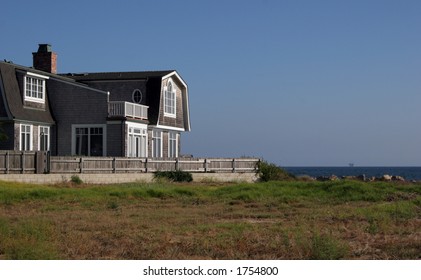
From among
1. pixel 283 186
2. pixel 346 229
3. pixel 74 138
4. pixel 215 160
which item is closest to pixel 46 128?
pixel 74 138

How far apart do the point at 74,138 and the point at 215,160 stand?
8728 mm

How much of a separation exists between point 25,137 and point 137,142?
754cm

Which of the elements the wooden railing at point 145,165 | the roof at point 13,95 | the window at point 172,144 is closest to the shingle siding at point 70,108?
the roof at point 13,95

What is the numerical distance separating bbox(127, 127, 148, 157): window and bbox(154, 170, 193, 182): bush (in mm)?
3951

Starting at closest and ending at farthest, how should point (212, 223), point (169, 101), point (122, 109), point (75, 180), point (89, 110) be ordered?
point (212, 223)
point (75, 180)
point (122, 109)
point (89, 110)
point (169, 101)

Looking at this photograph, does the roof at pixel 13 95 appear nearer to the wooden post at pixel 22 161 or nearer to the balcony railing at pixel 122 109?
the balcony railing at pixel 122 109

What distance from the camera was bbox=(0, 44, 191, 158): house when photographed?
40.8m

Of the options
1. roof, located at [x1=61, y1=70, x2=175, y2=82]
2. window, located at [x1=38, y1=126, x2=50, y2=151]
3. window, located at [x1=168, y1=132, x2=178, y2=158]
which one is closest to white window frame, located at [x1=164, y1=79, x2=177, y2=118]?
roof, located at [x1=61, y1=70, x2=175, y2=82]

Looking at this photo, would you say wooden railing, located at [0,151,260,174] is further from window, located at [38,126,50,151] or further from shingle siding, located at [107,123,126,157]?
window, located at [38,126,50,151]

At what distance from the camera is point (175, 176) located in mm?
41188

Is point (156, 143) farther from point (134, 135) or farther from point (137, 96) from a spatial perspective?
point (134, 135)

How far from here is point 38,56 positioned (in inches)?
1943

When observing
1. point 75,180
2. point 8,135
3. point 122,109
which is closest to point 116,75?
point 122,109

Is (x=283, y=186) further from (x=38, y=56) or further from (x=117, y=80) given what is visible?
(x=38, y=56)
